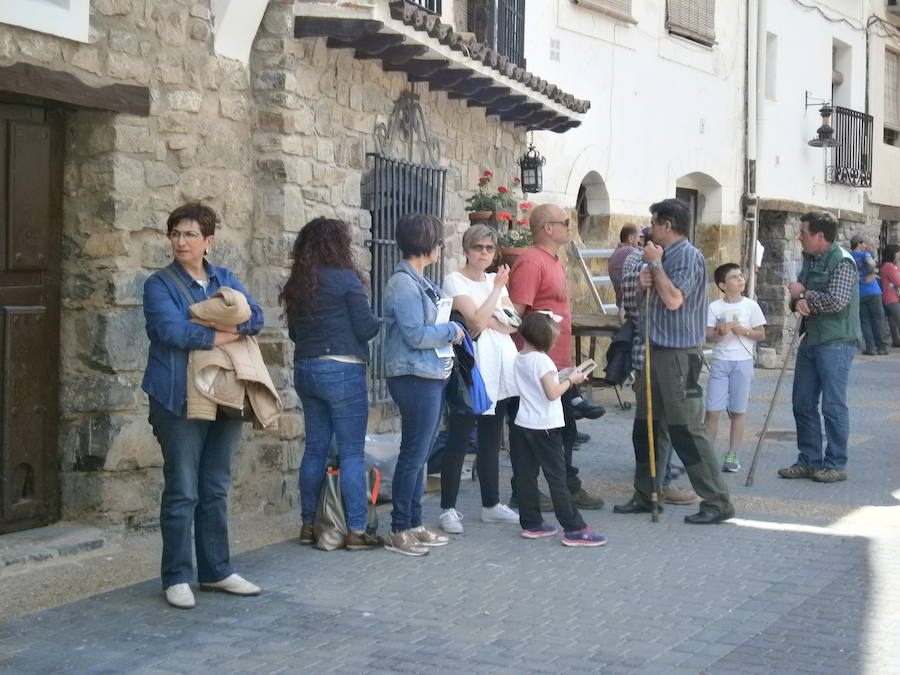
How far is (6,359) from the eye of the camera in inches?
259

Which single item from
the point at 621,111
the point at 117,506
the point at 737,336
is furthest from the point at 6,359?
the point at 621,111

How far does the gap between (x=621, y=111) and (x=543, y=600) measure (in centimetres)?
1015

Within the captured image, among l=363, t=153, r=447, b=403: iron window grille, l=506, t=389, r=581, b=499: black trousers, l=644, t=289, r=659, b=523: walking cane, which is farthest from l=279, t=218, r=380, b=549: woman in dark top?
l=363, t=153, r=447, b=403: iron window grille

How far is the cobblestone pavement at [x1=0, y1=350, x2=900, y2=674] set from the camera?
4996mm

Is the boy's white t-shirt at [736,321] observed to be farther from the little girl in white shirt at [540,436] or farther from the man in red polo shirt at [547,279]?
the little girl in white shirt at [540,436]

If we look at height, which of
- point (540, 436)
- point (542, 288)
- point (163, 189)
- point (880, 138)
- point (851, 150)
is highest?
point (880, 138)

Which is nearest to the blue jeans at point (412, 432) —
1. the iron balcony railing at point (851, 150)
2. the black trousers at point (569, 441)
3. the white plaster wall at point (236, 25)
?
the black trousers at point (569, 441)

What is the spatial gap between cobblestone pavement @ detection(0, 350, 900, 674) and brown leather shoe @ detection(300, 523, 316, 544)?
65 mm

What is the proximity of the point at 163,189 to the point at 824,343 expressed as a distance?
4.73 metres

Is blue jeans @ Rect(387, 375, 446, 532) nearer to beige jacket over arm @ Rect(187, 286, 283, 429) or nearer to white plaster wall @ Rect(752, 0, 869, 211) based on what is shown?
beige jacket over arm @ Rect(187, 286, 283, 429)

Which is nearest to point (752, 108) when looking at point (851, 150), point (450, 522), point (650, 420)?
point (851, 150)

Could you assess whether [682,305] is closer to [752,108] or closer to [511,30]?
[511,30]

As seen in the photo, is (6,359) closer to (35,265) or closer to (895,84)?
(35,265)

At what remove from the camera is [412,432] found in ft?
22.6
